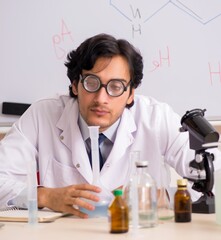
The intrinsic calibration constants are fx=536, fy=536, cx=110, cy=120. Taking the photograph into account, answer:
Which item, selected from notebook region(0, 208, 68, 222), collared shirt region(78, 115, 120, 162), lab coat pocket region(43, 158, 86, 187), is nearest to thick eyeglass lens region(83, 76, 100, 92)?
collared shirt region(78, 115, 120, 162)

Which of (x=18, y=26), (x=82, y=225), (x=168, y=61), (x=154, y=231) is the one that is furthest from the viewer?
(x=168, y=61)

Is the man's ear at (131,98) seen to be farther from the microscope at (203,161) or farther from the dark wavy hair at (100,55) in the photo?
the microscope at (203,161)

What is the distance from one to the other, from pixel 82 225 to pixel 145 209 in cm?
22

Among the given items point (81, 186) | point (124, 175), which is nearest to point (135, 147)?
point (124, 175)

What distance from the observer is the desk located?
4.54ft

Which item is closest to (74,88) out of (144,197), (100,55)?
(100,55)

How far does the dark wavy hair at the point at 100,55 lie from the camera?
2211 mm

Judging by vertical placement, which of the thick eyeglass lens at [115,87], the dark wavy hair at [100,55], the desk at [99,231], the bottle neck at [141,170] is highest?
the dark wavy hair at [100,55]

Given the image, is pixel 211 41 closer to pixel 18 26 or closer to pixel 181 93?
pixel 181 93

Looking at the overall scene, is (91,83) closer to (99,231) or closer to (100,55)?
(100,55)

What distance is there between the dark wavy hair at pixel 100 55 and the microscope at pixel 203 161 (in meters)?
0.53

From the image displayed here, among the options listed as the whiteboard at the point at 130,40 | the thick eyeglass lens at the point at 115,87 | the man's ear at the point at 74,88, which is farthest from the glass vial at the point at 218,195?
the whiteboard at the point at 130,40

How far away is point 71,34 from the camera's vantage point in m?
2.64

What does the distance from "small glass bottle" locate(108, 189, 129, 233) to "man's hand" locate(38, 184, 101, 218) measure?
0.86ft
